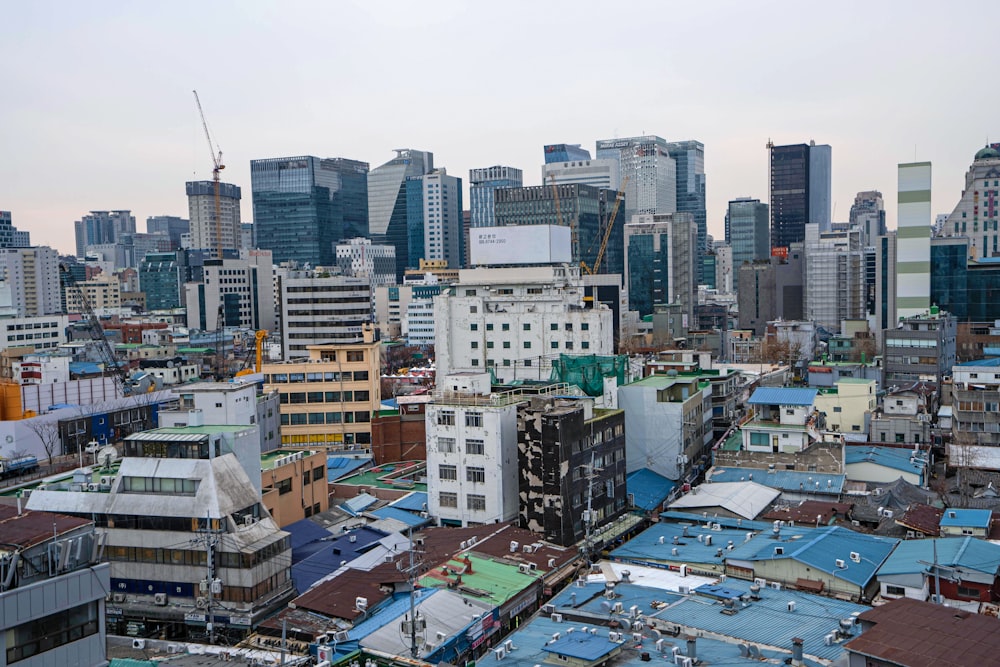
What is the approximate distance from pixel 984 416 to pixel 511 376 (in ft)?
106

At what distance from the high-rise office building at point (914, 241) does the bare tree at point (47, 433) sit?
277ft

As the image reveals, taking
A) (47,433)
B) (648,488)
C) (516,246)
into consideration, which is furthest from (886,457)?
(47,433)

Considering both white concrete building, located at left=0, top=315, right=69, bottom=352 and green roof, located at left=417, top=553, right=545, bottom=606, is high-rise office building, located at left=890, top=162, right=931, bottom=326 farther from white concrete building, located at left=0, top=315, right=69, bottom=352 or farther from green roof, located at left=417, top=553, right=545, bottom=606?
white concrete building, located at left=0, top=315, right=69, bottom=352

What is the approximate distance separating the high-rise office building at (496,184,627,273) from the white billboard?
83.7 m

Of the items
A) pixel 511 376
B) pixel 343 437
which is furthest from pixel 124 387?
pixel 511 376

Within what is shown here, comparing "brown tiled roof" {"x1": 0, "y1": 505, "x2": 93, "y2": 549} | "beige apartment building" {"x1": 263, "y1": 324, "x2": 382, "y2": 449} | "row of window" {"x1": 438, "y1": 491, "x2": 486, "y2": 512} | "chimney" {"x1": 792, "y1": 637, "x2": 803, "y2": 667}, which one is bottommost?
"chimney" {"x1": 792, "y1": 637, "x2": 803, "y2": 667}

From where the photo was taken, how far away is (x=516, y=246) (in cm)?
7300

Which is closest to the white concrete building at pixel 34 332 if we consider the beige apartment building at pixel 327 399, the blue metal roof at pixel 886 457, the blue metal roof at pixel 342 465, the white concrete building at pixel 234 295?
the white concrete building at pixel 234 295

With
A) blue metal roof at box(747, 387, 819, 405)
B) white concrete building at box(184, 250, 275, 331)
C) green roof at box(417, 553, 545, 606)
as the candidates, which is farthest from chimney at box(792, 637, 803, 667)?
white concrete building at box(184, 250, 275, 331)

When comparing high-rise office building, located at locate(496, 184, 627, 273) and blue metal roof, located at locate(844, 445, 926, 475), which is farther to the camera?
high-rise office building, located at locate(496, 184, 627, 273)

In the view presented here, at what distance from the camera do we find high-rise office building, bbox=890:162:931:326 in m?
100

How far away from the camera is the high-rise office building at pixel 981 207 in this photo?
410ft

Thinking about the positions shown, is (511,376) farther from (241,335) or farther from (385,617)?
(241,335)

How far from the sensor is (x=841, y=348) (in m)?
101
